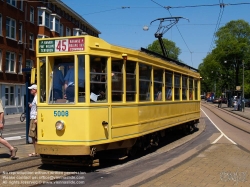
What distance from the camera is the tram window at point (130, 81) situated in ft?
29.7

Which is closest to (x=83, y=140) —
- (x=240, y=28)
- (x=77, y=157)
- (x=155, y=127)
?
(x=77, y=157)

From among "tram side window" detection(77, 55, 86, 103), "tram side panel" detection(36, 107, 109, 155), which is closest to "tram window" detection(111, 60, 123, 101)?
"tram side panel" detection(36, 107, 109, 155)

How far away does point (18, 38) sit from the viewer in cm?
3819

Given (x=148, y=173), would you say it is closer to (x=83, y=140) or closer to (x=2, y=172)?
(x=83, y=140)

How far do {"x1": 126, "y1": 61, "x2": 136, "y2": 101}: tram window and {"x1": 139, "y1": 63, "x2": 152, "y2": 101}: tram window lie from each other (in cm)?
38

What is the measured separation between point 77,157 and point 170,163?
2.35m

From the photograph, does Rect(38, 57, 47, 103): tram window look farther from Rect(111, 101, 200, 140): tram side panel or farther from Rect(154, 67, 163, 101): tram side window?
Rect(154, 67, 163, 101): tram side window

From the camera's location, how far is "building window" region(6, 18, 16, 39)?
3587 centimetres

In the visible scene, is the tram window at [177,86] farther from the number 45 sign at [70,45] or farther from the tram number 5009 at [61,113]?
the tram number 5009 at [61,113]

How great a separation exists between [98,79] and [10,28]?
30.6 meters

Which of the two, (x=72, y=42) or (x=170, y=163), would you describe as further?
(x=170, y=163)

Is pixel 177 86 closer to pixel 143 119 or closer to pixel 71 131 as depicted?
pixel 143 119

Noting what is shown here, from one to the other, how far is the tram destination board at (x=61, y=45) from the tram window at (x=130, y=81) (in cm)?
155

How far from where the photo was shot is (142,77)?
32.2 feet
